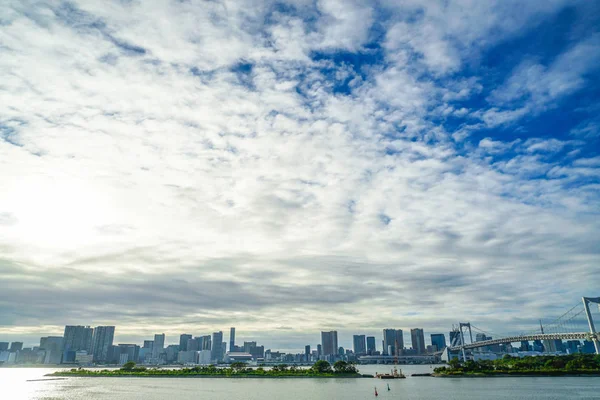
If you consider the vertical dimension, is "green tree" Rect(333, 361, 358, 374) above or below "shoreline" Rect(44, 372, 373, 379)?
above

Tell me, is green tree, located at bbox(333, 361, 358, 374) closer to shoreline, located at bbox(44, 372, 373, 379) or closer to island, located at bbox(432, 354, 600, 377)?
shoreline, located at bbox(44, 372, 373, 379)

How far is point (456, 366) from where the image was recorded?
11194 cm

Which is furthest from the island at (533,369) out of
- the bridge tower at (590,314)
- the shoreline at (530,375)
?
the bridge tower at (590,314)

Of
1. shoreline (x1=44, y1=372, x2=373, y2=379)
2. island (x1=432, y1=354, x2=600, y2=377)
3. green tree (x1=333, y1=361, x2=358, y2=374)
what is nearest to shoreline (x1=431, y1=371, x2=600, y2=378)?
island (x1=432, y1=354, x2=600, y2=377)

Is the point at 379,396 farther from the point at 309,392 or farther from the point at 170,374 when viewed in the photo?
the point at 170,374

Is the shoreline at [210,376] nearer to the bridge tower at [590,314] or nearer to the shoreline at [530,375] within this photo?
the shoreline at [530,375]

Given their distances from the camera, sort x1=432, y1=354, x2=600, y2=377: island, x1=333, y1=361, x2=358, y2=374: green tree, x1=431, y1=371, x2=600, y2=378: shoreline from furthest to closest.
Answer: x1=333, y1=361, x2=358, y2=374: green tree < x1=432, y1=354, x2=600, y2=377: island < x1=431, y1=371, x2=600, y2=378: shoreline

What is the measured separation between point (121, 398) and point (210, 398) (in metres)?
14.4

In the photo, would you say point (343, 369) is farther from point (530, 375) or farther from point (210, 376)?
point (530, 375)

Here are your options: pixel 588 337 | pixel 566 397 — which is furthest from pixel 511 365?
pixel 566 397

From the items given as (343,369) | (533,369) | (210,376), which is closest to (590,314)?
(533,369)

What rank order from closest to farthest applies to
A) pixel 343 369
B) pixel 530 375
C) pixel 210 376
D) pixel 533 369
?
pixel 530 375
pixel 533 369
pixel 343 369
pixel 210 376

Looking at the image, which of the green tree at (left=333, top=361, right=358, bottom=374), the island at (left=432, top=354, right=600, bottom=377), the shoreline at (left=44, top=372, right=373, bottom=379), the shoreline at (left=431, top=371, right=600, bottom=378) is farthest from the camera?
the green tree at (left=333, top=361, right=358, bottom=374)

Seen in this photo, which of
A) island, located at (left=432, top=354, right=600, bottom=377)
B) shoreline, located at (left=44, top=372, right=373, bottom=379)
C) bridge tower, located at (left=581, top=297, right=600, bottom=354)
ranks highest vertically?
bridge tower, located at (left=581, top=297, right=600, bottom=354)
